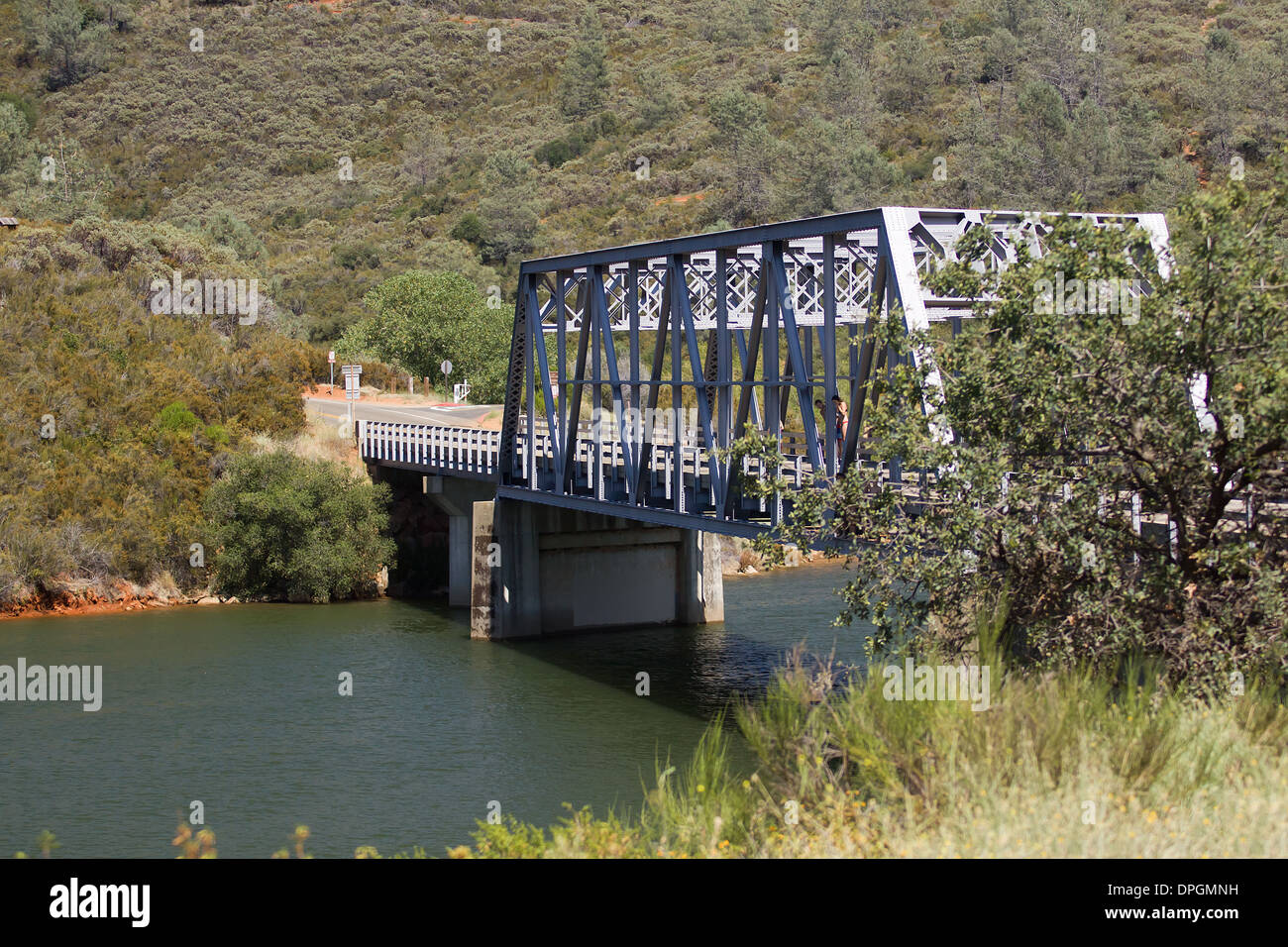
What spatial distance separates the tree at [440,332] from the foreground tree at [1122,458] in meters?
52.2

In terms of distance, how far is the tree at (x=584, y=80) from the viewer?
12612 cm

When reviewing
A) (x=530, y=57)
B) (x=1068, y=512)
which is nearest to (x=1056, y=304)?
(x=1068, y=512)

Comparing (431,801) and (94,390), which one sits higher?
(94,390)

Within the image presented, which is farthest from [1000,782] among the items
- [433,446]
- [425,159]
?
[425,159]

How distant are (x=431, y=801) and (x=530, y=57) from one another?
13493cm

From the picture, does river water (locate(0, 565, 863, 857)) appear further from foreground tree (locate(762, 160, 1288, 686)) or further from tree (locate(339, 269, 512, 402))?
tree (locate(339, 269, 512, 402))

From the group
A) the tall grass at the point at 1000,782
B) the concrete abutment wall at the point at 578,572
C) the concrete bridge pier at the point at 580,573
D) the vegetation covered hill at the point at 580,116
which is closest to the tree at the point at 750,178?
the vegetation covered hill at the point at 580,116

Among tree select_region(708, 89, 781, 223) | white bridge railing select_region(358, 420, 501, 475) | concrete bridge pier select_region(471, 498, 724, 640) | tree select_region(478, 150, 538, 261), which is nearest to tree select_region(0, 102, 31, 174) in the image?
tree select_region(478, 150, 538, 261)

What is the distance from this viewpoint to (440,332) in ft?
222

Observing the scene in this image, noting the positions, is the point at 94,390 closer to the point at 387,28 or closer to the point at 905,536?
the point at 905,536

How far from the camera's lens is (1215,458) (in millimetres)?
14695

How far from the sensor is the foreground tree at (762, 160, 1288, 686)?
567 inches
